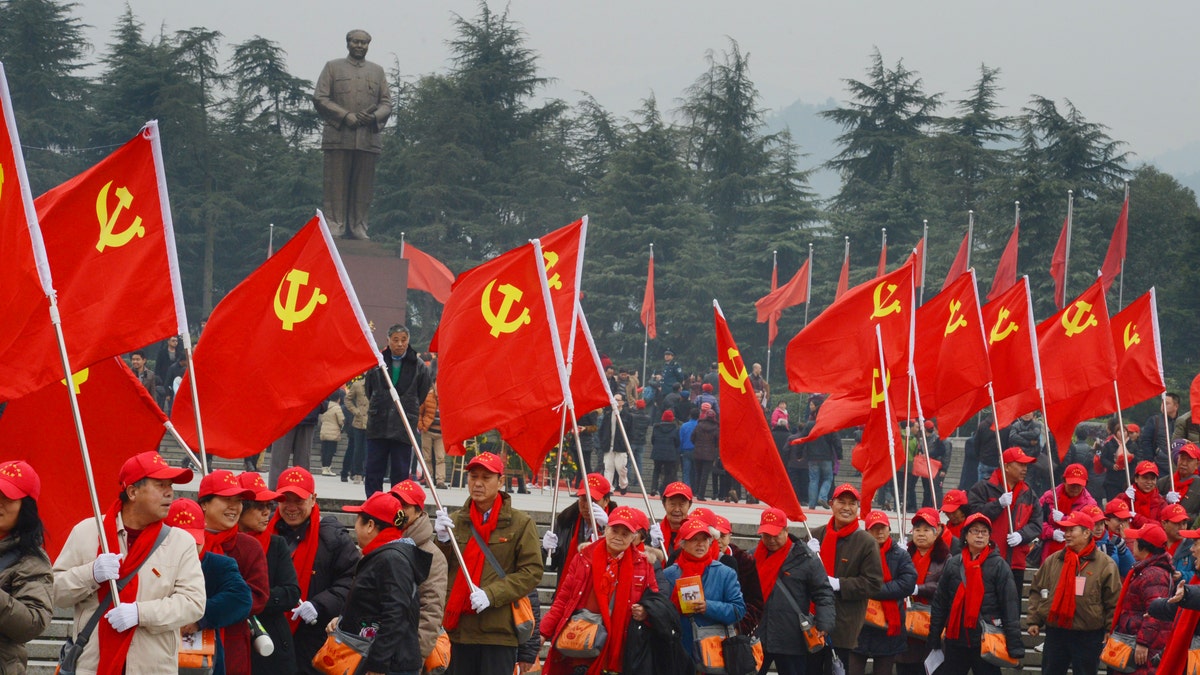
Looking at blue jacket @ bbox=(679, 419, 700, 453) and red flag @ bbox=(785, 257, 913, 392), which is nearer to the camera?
red flag @ bbox=(785, 257, 913, 392)

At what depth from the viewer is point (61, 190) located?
326 inches

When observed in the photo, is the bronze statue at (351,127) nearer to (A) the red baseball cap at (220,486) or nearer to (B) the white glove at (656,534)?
(B) the white glove at (656,534)

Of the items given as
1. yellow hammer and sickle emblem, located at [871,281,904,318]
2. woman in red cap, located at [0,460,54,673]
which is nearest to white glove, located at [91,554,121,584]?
woman in red cap, located at [0,460,54,673]

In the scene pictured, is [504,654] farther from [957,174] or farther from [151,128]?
[957,174]

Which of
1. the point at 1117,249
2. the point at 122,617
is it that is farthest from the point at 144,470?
the point at 1117,249

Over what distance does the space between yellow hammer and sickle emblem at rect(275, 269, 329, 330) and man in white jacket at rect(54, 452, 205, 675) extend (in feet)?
10.7

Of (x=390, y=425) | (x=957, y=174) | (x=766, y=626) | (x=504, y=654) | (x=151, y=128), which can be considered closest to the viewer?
(x=151, y=128)

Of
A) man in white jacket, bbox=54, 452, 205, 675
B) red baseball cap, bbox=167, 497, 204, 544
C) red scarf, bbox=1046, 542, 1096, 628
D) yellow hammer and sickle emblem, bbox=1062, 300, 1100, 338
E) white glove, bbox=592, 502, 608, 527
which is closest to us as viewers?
man in white jacket, bbox=54, 452, 205, 675

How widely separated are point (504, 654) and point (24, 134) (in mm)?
44856

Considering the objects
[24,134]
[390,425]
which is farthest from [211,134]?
[390,425]

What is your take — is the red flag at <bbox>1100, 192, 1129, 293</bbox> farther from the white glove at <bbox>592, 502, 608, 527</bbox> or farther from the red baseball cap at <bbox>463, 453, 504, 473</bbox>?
the red baseball cap at <bbox>463, 453, 504, 473</bbox>

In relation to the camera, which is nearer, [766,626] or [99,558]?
[99,558]

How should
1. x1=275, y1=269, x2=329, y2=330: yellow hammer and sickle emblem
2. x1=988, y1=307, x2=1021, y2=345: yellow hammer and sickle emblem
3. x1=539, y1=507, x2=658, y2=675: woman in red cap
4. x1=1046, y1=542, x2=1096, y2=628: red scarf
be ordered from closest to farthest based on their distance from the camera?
x1=539, y1=507, x2=658, y2=675: woman in red cap
x1=275, y1=269, x2=329, y2=330: yellow hammer and sickle emblem
x1=1046, y1=542, x2=1096, y2=628: red scarf
x1=988, y1=307, x2=1021, y2=345: yellow hammer and sickle emblem

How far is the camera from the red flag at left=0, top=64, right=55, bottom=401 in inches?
294
